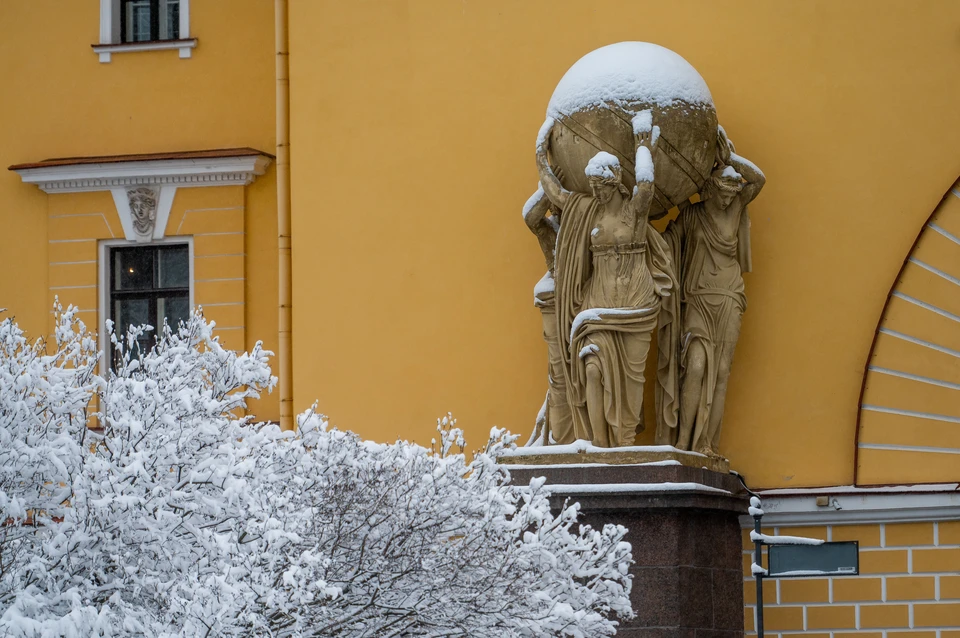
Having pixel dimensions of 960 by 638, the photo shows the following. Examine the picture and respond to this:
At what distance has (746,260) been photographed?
13.2m

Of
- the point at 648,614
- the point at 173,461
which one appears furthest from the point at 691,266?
the point at 173,461

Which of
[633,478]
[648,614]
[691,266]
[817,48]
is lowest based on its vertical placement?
[648,614]

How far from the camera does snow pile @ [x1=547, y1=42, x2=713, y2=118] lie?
1264 cm

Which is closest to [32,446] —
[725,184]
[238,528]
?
[238,528]

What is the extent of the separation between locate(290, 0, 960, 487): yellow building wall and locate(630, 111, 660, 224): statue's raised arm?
4.65 ft

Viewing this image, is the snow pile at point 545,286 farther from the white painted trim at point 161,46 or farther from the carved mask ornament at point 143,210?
the white painted trim at point 161,46

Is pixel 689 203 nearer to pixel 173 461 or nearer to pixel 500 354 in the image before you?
pixel 500 354

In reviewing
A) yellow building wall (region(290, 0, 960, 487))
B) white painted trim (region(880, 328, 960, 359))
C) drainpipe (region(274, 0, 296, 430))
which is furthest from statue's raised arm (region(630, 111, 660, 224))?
drainpipe (region(274, 0, 296, 430))

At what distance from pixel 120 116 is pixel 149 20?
95 centimetres

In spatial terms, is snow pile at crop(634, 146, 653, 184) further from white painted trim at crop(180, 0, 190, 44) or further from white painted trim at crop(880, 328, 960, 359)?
white painted trim at crop(180, 0, 190, 44)

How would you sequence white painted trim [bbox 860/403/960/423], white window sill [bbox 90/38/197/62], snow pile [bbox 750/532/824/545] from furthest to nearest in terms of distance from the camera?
white window sill [bbox 90/38/197/62]
white painted trim [bbox 860/403/960/423]
snow pile [bbox 750/532/824/545]

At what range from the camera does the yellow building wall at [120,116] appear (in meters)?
16.1

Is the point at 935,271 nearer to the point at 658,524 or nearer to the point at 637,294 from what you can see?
the point at 637,294

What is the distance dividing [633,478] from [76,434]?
392 cm
